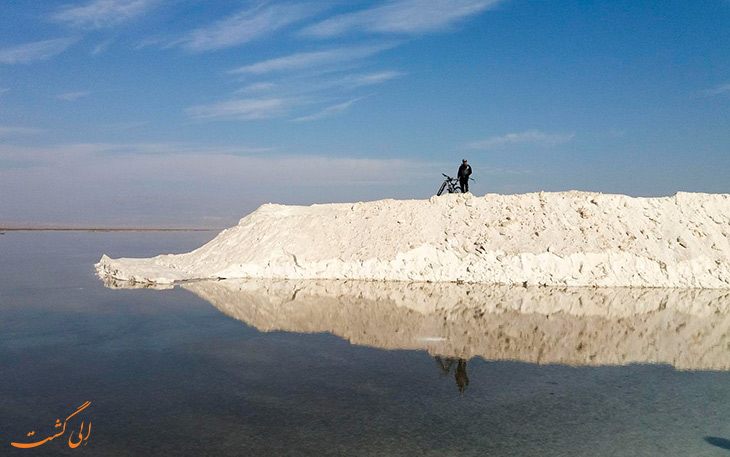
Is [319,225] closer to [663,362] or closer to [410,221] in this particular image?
[410,221]

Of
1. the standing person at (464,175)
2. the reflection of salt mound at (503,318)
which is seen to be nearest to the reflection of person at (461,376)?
the reflection of salt mound at (503,318)

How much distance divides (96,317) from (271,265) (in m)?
9.53

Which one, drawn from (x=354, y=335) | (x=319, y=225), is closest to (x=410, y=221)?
(x=319, y=225)

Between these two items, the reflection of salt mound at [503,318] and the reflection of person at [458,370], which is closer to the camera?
the reflection of person at [458,370]

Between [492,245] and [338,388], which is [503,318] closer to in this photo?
[338,388]

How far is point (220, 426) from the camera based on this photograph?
7.26m

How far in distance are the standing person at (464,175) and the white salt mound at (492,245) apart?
1.23 metres

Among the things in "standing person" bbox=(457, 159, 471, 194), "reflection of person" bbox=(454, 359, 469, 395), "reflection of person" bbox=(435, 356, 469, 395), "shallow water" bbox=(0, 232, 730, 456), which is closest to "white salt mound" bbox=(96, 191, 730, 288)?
"standing person" bbox=(457, 159, 471, 194)

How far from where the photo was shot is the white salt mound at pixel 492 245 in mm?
22094

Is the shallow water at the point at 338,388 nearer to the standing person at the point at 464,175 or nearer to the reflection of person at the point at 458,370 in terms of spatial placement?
the reflection of person at the point at 458,370

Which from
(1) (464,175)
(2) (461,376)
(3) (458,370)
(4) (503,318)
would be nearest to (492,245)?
(1) (464,175)

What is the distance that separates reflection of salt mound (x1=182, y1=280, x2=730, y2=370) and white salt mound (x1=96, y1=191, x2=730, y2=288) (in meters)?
1.46

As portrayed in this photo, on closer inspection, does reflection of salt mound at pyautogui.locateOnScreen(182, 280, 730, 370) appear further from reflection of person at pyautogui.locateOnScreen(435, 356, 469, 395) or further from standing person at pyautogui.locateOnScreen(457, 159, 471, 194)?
standing person at pyautogui.locateOnScreen(457, 159, 471, 194)

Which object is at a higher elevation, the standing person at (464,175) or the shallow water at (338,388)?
the standing person at (464,175)
